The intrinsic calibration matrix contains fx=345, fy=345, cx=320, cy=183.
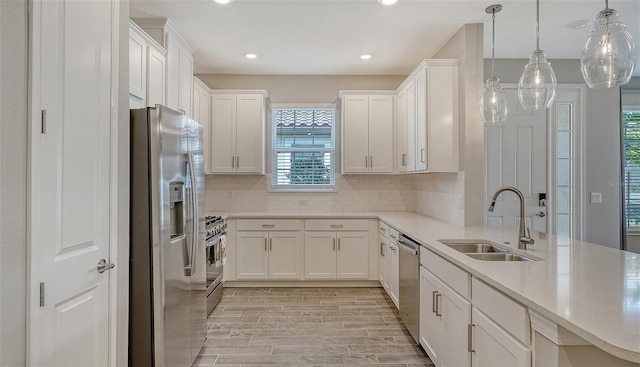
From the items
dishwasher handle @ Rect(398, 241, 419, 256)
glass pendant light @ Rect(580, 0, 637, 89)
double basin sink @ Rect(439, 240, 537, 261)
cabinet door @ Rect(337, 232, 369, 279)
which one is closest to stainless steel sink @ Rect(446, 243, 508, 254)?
double basin sink @ Rect(439, 240, 537, 261)

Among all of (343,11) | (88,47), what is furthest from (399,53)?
(88,47)

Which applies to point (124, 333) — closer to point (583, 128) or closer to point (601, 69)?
point (601, 69)

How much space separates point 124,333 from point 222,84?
3.69 m

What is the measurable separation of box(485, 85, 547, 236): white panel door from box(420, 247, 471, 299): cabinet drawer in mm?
1999

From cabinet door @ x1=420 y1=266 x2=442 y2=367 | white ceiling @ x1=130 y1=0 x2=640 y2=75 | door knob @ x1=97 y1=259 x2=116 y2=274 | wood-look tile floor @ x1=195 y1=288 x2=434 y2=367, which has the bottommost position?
wood-look tile floor @ x1=195 y1=288 x2=434 y2=367

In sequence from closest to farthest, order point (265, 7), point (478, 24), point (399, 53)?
point (265, 7) < point (478, 24) < point (399, 53)

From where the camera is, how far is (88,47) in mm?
1531

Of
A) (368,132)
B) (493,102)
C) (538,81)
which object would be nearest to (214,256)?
(368,132)

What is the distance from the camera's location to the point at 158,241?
6.61 feet

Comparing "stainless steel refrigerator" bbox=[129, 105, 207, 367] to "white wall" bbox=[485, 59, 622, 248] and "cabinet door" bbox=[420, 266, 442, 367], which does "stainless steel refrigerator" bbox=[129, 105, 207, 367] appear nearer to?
"cabinet door" bbox=[420, 266, 442, 367]

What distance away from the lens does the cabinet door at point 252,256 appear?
4277 millimetres

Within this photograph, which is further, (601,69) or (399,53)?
(399,53)

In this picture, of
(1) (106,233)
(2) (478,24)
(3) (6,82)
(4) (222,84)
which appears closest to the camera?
(3) (6,82)

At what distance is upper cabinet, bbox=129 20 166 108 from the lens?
261cm
